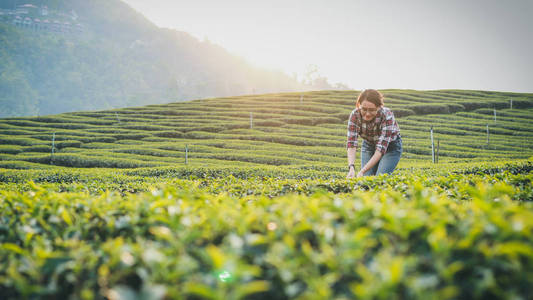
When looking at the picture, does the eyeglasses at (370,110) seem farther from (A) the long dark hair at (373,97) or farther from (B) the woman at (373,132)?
(A) the long dark hair at (373,97)

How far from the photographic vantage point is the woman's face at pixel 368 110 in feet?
19.7

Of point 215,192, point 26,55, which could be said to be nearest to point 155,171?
point 215,192

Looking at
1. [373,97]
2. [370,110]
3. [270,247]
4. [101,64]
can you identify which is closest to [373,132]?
[370,110]

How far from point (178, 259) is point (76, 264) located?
58 cm

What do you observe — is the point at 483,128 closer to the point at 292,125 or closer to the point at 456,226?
the point at 292,125

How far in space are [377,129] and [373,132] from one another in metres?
0.12

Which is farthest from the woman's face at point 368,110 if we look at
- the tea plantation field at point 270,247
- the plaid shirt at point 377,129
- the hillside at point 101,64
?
the hillside at point 101,64

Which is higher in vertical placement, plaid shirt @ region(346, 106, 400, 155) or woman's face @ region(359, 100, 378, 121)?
woman's face @ region(359, 100, 378, 121)

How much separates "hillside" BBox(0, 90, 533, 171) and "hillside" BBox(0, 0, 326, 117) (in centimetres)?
8990

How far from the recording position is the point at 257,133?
90.1 ft

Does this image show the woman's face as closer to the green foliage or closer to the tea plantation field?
the tea plantation field

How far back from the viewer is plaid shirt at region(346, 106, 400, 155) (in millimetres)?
6148

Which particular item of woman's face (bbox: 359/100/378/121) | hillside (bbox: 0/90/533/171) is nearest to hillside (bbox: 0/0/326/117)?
hillside (bbox: 0/90/533/171)

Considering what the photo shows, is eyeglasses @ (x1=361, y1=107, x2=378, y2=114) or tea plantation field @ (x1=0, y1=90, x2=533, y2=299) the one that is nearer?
tea plantation field @ (x1=0, y1=90, x2=533, y2=299)
